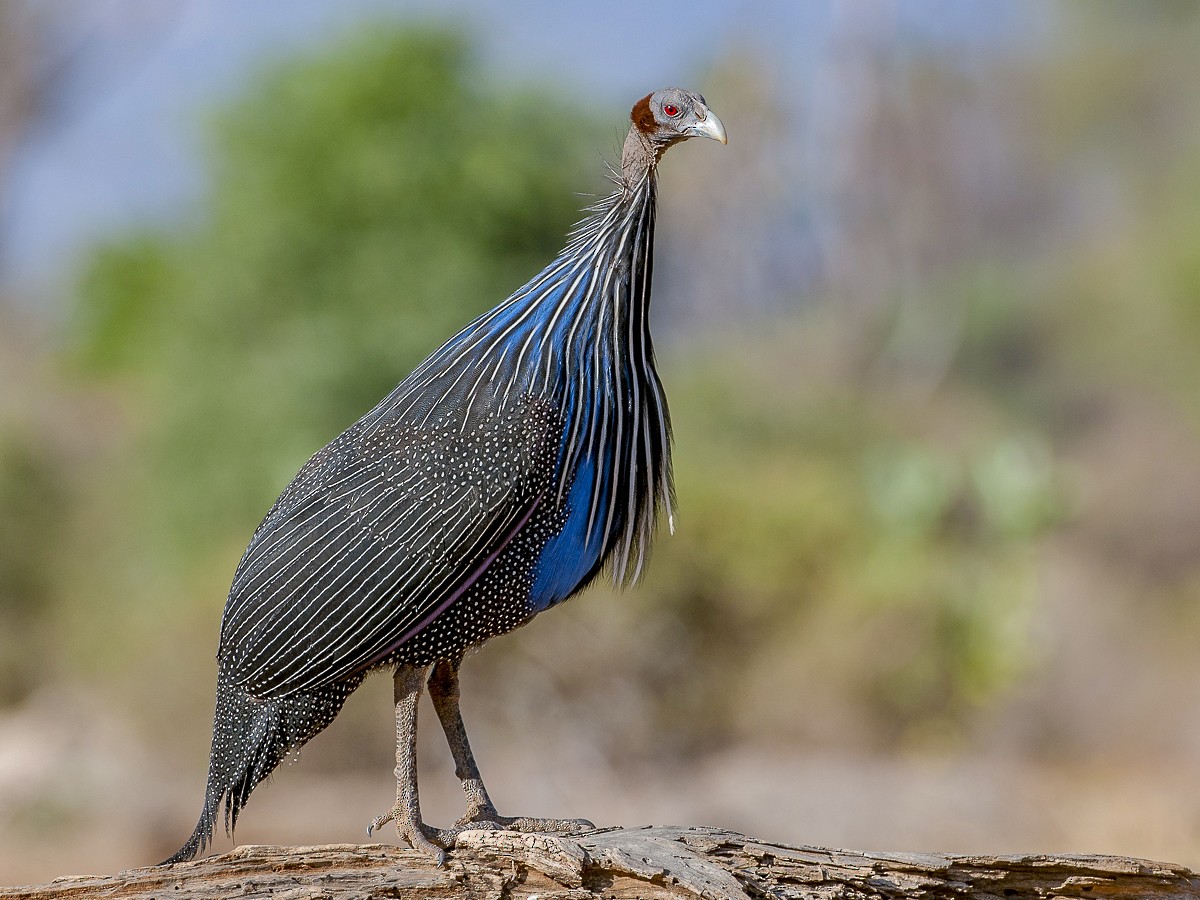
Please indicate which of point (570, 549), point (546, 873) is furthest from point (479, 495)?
point (546, 873)

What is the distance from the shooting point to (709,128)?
184 inches

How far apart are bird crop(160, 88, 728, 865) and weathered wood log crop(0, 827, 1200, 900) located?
0.12m

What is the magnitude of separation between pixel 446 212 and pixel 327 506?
12.0 meters

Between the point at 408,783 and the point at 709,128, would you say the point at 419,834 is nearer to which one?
the point at 408,783

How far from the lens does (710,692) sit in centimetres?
1304

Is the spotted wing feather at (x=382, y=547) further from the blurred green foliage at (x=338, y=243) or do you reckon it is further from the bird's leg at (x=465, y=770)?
the blurred green foliage at (x=338, y=243)

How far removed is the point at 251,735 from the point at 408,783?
544 mm

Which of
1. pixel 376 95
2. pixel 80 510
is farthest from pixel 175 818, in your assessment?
pixel 80 510

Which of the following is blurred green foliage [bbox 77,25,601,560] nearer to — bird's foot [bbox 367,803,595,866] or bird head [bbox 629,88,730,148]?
bird head [bbox 629,88,730,148]

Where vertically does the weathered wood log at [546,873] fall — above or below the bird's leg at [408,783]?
below

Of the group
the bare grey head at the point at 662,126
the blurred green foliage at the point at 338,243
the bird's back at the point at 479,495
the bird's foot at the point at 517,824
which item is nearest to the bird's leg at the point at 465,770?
the bird's foot at the point at 517,824

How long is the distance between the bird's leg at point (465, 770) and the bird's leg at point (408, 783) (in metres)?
0.14

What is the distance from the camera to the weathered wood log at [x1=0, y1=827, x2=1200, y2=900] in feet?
14.5

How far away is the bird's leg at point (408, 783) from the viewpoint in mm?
4523
